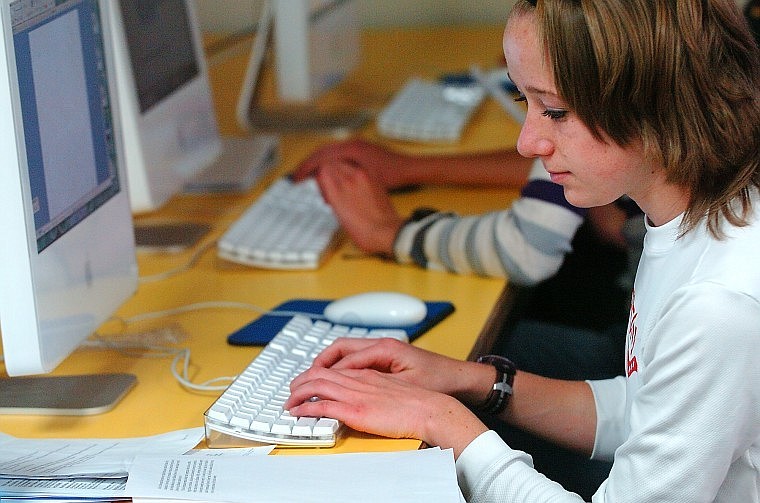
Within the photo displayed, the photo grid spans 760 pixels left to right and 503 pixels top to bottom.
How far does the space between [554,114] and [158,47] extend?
2.64ft

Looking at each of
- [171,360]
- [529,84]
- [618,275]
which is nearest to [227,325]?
[171,360]

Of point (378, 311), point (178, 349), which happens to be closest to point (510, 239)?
point (378, 311)

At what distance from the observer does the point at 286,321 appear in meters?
1.31

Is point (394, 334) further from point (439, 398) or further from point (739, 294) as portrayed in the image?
point (739, 294)

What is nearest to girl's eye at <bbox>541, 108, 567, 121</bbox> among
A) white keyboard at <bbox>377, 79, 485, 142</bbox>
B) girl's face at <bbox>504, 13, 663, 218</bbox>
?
girl's face at <bbox>504, 13, 663, 218</bbox>

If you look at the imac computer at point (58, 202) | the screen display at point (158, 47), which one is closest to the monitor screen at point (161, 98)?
the screen display at point (158, 47)

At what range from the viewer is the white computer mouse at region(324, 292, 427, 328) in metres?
1.27

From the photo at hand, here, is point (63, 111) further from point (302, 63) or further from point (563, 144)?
point (302, 63)

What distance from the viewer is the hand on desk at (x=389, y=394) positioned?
101 cm

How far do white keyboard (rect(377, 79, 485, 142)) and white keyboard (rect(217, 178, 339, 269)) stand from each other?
15.1 inches

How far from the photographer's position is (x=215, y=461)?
952 millimetres

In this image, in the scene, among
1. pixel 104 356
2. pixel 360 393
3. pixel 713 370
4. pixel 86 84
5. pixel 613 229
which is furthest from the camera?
pixel 613 229

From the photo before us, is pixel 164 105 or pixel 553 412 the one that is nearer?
pixel 553 412

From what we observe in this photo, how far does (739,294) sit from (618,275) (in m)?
1.29
